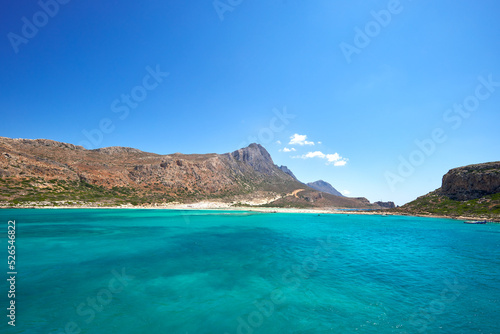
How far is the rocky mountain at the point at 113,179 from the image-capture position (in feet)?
285

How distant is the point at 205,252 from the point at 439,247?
32213 millimetres

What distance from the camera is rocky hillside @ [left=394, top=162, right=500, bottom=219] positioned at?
6875 centimetres

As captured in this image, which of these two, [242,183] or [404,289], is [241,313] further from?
[242,183]

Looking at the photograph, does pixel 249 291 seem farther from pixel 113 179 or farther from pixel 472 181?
pixel 113 179

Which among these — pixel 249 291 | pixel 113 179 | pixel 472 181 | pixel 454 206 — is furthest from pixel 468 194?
pixel 113 179

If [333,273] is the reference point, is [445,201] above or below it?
above

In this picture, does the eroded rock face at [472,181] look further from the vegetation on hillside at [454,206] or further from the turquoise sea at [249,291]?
the turquoise sea at [249,291]

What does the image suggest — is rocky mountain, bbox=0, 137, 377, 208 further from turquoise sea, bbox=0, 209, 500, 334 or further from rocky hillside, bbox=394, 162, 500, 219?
rocky hillside, bbox=394, 162, 500, 219

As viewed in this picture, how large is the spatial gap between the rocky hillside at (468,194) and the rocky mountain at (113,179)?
9815 centimetres

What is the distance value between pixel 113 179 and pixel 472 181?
169 m

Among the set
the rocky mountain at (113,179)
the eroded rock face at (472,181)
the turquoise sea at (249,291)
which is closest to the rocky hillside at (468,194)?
the eroded rock face at (472,181)

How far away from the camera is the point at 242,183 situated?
183875 millimetres

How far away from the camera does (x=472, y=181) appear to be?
7694 centimetres

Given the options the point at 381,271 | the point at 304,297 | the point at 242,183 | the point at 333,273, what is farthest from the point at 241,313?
the point at 242,183
